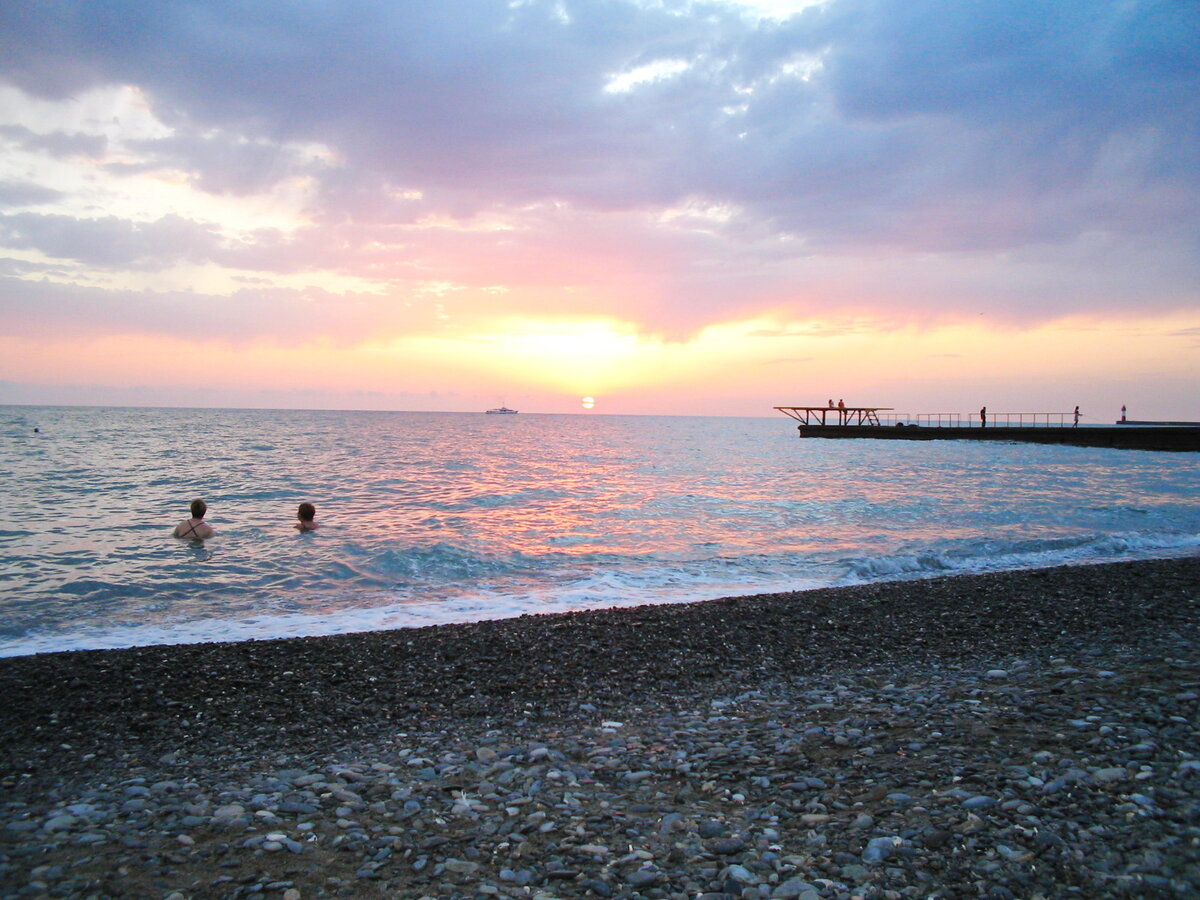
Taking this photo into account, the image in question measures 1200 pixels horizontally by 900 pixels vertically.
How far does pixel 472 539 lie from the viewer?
22156mm

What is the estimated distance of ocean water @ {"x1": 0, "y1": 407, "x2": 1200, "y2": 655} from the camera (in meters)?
14.5

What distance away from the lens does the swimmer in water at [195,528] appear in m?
20.9

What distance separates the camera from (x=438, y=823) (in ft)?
17.0

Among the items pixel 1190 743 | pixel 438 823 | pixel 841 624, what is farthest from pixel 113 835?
pixel 841 624

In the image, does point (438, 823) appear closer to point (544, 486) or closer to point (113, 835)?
point (113, 835)

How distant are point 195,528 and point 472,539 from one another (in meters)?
8.39

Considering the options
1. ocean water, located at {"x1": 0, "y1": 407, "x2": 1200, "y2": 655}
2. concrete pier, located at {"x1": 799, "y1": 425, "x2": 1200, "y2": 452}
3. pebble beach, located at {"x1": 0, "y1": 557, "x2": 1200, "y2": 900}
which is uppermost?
concrete pier, located at {"x1": 799, "y1": 425, "x2": 1200, "y2": 452}

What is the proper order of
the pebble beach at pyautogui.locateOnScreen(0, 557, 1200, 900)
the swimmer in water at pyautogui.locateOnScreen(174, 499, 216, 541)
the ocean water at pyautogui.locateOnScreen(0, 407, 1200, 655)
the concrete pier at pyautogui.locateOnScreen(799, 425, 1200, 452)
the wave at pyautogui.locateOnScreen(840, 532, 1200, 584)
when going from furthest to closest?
the concrete pier at pyautogui.locateOnScreen(799, 425, 1200, 452) < the swimmer in water at pyautogui.locateOnScreen(174, 499, 216, 541) < the wave at pyautogui.locateOnScreen(840, 532, 1200, 584) < the ocean water at pyautogui.locateOnScreen(0, 407, 1200, 655) < the pebble beach at pyautogui.locateOnScreen(0, 557, 1200, 900)

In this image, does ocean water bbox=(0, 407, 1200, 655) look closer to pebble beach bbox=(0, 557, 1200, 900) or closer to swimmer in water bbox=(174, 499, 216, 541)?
swimmer in water bbox=(174, 499, 216, 541)


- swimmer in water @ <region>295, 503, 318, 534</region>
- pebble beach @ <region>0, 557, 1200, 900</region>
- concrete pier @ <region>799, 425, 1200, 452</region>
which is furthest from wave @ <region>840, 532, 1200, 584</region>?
concrete pier @ <region>799, 425, 1200, 452</region>

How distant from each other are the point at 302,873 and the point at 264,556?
53.2 ft

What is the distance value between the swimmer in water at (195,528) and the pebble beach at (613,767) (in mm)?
11433

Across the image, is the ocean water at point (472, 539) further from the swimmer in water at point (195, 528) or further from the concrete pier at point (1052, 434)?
the concrete pier at point (1052, 434)

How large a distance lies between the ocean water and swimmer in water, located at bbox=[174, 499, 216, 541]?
469mm
